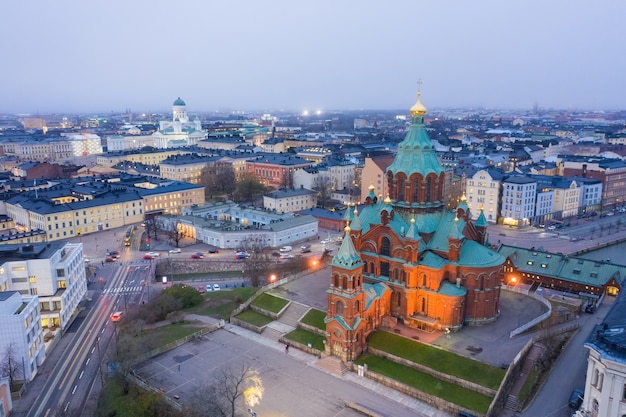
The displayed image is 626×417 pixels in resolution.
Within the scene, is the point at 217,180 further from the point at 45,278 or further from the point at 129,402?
the point at 129,402

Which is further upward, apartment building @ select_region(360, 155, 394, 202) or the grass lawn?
apartment building @ select_region(360, 155, 394, 202)

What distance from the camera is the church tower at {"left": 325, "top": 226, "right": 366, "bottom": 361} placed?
160 ft

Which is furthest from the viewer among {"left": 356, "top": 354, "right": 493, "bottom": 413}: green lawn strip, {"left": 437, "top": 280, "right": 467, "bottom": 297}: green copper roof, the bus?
the bus

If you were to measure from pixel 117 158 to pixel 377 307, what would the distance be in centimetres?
14879

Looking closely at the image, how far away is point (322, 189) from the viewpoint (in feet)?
415

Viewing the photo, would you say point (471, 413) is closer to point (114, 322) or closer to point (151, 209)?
point (114, 322)

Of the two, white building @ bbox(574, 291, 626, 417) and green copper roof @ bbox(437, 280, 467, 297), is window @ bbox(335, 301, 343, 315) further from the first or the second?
white building @ bbox(574, 291, 626, 417)

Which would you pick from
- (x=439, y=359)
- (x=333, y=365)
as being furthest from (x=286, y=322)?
(x=439, y=359)

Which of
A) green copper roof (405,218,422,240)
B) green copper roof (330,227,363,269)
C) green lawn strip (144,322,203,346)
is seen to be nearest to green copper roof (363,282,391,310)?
green copper roof (330,227,363,269)

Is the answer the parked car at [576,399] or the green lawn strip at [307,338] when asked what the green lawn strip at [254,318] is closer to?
the green lawn strip at [307,338]

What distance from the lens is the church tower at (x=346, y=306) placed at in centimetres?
4872

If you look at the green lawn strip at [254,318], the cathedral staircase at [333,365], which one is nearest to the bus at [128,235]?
the green lawn strip at [254,318]

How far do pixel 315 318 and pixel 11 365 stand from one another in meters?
31.2

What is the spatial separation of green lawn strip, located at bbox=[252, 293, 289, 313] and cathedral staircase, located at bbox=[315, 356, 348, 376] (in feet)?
37.5
